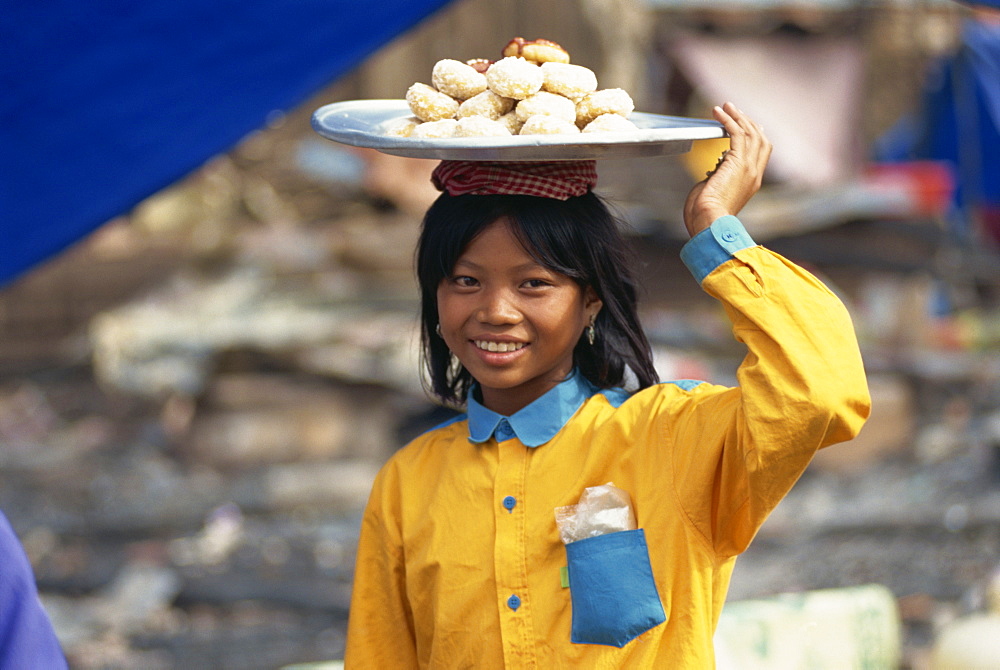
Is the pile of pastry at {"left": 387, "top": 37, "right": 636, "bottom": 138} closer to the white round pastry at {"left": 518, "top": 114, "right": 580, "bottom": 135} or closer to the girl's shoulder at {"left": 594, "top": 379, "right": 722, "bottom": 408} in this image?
the white round pastry at {"left": 518, "top": 114, "right": 580, "bottom": 135}

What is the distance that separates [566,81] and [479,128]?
0.17 m

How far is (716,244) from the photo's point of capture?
1247 millimetres

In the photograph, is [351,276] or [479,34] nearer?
[351,276]

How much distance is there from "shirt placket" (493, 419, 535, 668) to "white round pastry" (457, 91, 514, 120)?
518 mm

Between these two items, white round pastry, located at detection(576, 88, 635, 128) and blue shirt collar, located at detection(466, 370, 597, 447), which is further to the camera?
blue shirt collar, located at detection(466, 370, 597, 447)

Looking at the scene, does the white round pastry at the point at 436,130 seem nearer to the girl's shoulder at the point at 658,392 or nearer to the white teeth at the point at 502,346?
the white teeth at the point at 502,346

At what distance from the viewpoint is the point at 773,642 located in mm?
2188

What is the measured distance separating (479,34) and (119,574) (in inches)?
170

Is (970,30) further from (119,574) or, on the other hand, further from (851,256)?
(119,574)

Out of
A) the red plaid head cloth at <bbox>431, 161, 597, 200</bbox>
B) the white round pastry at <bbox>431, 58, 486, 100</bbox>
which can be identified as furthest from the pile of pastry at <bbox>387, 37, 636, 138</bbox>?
the red plaid head cloth at <bbox>431, 161, 597, 200</bbox>

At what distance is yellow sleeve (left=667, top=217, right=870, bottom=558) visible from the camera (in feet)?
3.81

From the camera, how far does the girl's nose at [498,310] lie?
4.61 ft

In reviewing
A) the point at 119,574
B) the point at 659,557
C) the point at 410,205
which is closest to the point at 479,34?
the point at 410,205

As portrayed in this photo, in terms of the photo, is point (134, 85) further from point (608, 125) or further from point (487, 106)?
point (608, 125)
